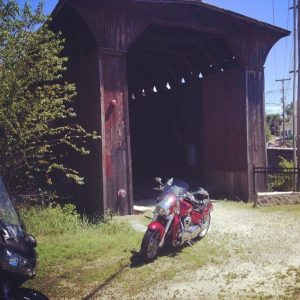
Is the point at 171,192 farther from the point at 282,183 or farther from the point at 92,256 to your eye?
the point at 282,183

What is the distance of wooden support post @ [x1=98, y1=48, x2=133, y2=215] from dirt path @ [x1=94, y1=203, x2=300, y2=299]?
2648 millimetres

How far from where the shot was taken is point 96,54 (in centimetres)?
1102

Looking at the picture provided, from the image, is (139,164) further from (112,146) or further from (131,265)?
(131,265)

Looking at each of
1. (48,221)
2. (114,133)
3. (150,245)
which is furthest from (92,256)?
(114,133)

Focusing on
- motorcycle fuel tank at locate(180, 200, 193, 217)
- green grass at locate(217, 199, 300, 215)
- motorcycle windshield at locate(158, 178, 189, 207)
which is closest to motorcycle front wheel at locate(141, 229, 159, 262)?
motorcycle windshield at locate(158, 178, 189, 207)

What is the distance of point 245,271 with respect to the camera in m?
6.61

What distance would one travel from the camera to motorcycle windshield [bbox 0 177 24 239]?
12.2 feet

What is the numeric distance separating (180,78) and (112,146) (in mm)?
8476

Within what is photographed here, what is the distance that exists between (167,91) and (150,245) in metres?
13.0

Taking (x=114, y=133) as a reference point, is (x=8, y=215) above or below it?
below

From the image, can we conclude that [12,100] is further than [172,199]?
Yes

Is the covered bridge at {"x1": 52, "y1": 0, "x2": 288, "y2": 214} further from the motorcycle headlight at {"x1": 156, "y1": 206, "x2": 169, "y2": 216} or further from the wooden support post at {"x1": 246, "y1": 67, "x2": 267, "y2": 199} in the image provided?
the motorcycle headlight at {"x1": 156, "y1": 206, "x2": 169, "y2": 216}

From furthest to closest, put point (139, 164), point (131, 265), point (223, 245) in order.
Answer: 1. point (139, 164)
2. point (223, 245)
3. point (131, 265)

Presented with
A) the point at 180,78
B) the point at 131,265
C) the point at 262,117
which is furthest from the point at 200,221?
the point at 180,78
